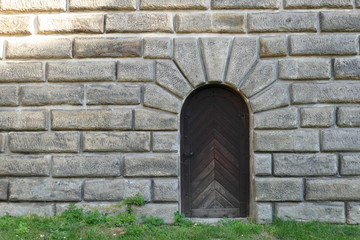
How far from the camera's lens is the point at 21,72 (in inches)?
198

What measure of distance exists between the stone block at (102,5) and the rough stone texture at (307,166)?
3.39m

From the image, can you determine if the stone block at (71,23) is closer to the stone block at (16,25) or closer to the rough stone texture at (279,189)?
the stone block at (16,25)

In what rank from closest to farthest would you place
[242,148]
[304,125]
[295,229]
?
[295,229] → [304,125] → [242,148]

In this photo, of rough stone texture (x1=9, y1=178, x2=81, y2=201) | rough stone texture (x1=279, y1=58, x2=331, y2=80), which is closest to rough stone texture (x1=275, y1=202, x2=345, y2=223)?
rough stone texture (x1=279, y1=58, x2=331, y2=80)

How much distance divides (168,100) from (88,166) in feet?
5.40

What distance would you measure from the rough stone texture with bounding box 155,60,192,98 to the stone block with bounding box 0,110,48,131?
76.4 inches

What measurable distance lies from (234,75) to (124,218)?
2.83m

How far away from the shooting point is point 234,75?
16.2 ft

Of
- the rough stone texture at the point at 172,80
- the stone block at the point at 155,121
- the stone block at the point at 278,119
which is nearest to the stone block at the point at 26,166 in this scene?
the stone block at the point at 155,121

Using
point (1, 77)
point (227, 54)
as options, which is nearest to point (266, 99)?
point (227, 54)

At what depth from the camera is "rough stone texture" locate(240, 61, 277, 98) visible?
491 centimetres

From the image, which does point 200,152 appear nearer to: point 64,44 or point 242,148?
point 242,148

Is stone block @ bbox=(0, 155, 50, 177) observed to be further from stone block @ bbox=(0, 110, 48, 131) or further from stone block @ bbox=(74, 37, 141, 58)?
stone block @ bbox=(74, 37, 141, 58)

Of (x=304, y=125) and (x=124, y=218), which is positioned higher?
(x=304, y=125)
